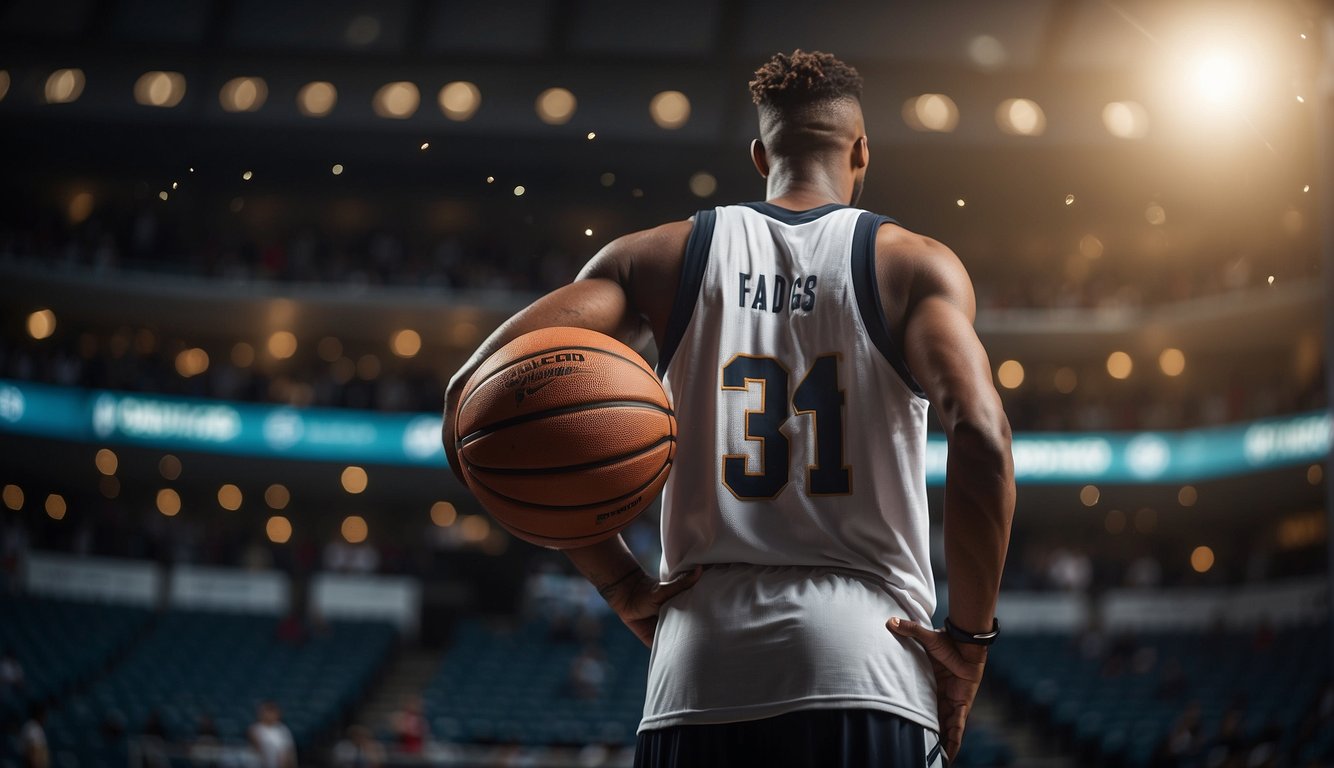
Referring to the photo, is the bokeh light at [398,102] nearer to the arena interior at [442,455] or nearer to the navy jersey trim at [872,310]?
the navy jersey trim at [872,310]

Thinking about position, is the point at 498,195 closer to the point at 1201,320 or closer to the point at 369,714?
the point at 369,714

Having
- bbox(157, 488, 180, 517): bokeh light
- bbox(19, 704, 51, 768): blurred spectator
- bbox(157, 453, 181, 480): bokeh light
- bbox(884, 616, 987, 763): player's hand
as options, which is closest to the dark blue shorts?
bbox(884, 616, 987, 763): player's hand

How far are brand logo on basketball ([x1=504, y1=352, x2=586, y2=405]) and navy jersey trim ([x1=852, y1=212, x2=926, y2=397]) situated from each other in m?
0.50

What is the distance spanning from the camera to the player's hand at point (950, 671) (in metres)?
2.17

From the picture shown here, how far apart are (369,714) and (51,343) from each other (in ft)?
36.9

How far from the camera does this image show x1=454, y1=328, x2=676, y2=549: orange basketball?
2213mm

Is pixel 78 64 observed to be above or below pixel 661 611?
above

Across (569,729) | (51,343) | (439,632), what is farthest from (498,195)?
(51,343)

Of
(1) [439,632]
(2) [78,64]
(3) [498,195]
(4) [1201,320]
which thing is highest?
(2) [78,64]

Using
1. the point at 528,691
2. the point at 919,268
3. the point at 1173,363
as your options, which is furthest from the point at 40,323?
the point at 919,268

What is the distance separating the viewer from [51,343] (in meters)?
24.4

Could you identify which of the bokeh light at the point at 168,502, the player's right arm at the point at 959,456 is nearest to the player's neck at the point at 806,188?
the player's right arm at the point at 959,456

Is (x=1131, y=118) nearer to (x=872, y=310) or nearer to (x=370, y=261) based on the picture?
(x=872, y=310)

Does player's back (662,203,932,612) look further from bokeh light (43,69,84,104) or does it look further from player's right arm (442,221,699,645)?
bokeh light (43,69,84,104)
